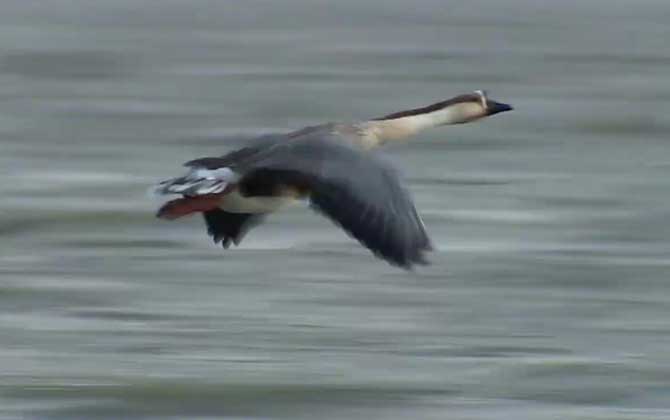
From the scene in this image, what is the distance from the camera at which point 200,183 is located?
860 cm

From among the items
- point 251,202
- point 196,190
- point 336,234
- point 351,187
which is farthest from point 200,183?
point 336,234

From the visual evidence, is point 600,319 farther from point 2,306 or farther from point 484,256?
point 2,306

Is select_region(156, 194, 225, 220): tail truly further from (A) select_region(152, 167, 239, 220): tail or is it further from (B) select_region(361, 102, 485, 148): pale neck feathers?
(B) select_region(361, 102, 485, 148): pale neck feathers

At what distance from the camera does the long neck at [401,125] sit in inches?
368

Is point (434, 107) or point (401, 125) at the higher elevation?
point (434, 107)

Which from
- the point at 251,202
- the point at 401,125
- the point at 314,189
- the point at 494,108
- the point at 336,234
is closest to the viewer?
the point at 314,189

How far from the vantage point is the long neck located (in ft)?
30.7

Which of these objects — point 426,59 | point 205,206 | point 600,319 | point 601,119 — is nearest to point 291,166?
point 205,206

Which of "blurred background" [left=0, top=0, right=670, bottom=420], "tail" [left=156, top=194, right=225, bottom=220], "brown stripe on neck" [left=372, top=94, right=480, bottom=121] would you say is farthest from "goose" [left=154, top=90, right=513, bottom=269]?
"blurred background" [left=0, top=0, right=670, bottom=420]

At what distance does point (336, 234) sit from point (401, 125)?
2.41 metres

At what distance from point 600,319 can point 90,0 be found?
1019 centimetres

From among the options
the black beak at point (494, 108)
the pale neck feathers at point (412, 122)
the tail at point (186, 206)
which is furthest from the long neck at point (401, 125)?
the tail at point (186, 206)

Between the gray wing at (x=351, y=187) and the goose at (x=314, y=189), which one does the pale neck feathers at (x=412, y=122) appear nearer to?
the goose at (x=314, y=189)

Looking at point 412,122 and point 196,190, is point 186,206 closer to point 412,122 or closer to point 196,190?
point 196,190
